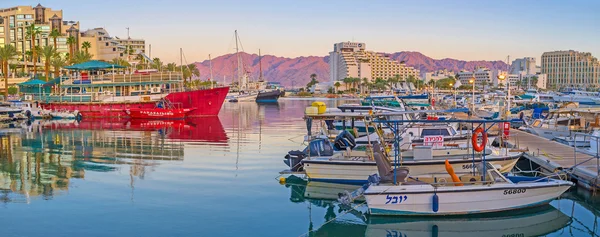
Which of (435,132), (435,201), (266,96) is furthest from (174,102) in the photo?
(266,96)

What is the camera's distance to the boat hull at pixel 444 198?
1605cm

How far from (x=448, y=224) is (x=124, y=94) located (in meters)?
57.9

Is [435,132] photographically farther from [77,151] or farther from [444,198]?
[77,151]

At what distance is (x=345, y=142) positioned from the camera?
22641 mm

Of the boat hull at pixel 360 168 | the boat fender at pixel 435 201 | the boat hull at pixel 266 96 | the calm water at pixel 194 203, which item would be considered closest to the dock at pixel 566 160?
the calm water at pixel 194 203

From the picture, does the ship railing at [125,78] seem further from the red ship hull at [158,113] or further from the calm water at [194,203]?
the calm water at [194,203]

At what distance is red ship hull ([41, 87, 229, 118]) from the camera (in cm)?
6531

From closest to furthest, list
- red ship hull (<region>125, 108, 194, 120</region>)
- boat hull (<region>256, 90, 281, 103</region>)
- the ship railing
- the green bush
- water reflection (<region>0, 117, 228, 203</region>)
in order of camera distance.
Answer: water reflection (<region>0, 117, 228, 203</region>) → red ship hull (<region>125, 108, 194, 120</region>) → the ship railing → the green bush → boat hull (<region>256, 90, 281, 103</region>)

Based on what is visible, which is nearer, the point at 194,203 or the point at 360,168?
the point at 194,203

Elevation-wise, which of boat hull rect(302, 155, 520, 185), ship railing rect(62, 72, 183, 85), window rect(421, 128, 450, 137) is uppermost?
ship railing rect(62, 72, 183, 85)

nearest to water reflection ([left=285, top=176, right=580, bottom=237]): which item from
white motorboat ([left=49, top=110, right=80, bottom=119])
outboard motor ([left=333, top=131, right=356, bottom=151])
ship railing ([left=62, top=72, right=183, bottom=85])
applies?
outboard motor ([left=333, top=131, right=356, bottom=151])

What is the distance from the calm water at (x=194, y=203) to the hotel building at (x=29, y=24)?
10938cm

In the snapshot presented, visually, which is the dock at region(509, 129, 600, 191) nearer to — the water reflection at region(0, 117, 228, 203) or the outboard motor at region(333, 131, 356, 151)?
the outboard motor at region(333, 131, 356, 151)

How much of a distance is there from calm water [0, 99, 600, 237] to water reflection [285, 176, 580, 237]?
28 mm
